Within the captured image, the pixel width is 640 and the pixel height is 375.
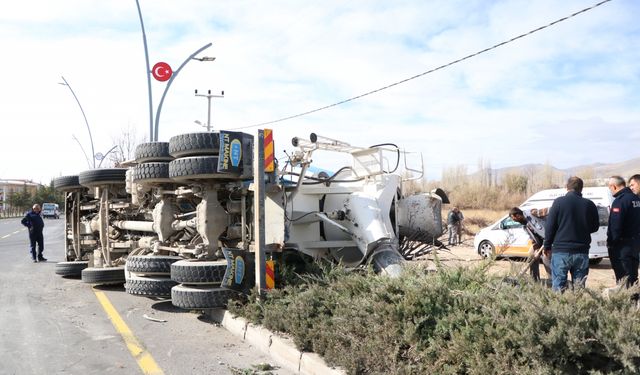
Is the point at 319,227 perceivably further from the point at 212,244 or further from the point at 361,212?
the point at 212,244

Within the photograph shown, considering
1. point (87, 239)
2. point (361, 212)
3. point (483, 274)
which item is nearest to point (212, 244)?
point (361, 212)

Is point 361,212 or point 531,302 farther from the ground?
point 361,212

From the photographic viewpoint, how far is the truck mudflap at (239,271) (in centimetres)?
645

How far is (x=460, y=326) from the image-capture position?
3.78 metres

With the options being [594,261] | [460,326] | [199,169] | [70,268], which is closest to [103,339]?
→ [199,169]

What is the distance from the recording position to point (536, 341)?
10.8ft

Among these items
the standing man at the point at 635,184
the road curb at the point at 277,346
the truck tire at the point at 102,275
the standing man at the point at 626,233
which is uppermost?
the standing man at the point at 635,184

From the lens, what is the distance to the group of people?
5996 millimetres

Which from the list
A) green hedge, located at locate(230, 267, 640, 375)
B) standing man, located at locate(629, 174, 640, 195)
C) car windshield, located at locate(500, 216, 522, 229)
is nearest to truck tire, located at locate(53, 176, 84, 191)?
green hedge, located at locate(230, 267, 640, 375)

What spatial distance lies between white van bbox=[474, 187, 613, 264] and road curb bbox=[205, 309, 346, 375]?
757 cm

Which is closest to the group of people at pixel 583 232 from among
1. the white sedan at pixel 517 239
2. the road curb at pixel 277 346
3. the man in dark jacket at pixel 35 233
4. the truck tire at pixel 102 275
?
the road curb at pixel 277 346

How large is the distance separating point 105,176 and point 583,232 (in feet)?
28.4

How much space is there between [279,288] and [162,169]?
2978 mm

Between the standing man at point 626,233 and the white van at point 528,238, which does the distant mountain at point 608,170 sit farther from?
the standing man at point 626,233
